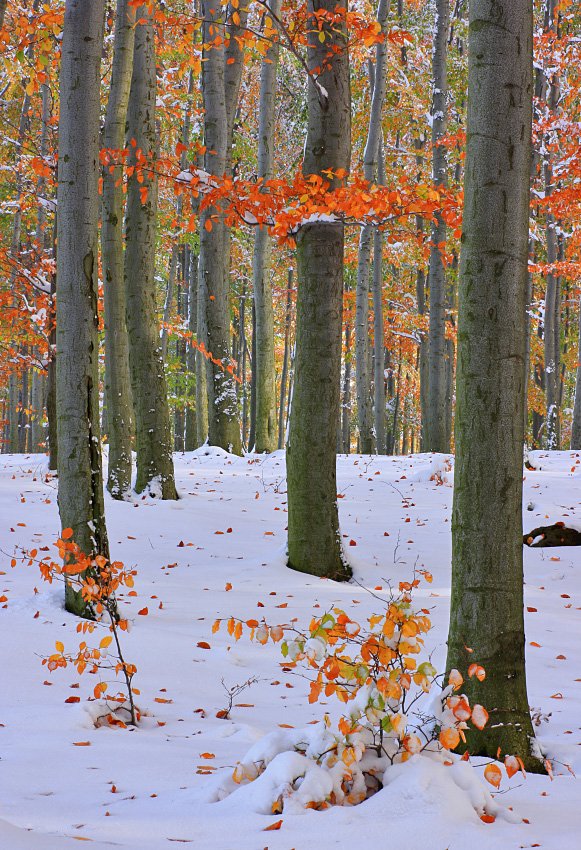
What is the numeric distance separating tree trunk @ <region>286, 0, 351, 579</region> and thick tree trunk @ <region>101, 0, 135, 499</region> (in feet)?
8.86

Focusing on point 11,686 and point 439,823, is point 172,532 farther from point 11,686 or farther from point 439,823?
point 439,823

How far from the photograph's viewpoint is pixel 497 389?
102 inches

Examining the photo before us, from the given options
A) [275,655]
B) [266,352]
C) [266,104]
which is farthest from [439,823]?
[266,104]

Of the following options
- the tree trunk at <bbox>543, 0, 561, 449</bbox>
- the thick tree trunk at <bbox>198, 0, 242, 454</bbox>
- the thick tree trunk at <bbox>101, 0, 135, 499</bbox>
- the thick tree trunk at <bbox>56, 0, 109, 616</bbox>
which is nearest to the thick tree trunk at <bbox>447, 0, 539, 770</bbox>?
the thick tree trunk at <bbox>56, 0, 109, 616</bbox>

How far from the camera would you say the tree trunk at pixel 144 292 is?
25.8 feet

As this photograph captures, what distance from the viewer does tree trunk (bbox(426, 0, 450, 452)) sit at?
11.8 m

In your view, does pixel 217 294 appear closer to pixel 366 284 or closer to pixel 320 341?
pixel 366 284

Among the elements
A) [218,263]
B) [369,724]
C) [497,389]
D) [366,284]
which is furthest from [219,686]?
[366,284]

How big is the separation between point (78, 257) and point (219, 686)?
2.69 meters

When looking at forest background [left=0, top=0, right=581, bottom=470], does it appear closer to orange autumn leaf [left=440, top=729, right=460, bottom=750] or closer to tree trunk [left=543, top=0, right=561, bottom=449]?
tree trunk [left=543, top=0, right=561, bottom=449]

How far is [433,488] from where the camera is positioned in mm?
9359

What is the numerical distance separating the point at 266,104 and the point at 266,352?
4.56 metres

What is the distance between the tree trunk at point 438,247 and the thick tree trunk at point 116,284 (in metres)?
5.97

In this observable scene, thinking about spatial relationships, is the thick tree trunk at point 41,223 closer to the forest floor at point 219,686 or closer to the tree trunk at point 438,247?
the forest floor at point 219,686
